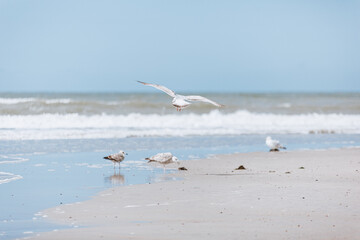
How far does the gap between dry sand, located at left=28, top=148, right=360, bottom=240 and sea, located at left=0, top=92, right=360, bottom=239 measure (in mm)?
545

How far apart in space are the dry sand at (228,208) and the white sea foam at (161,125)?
11.0 metres

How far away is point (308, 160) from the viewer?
1509 centimetres

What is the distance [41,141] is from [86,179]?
8.62 metres

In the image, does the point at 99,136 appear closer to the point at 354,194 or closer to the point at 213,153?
the point at 213,153

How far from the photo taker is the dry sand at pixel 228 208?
7.39 m

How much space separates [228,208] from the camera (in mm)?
8797

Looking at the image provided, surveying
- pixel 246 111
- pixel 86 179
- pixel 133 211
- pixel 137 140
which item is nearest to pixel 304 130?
pixel 137 140

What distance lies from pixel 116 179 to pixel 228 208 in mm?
3883

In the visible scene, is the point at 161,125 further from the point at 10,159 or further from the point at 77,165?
the point at 77,165

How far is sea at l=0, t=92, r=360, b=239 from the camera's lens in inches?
400

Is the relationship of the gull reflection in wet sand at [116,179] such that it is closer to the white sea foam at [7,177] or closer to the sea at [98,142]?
the sea at [98,142]

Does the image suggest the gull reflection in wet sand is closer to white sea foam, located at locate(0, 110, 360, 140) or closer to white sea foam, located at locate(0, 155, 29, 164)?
white sea foam, located at locate(0, 155, 29, 164)

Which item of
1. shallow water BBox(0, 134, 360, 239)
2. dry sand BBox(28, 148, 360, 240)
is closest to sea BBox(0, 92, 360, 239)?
shallow water BBox(0, 134, 360, 239)

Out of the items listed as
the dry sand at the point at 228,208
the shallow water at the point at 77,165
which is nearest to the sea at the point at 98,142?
the shallow water at the point at 77,165
